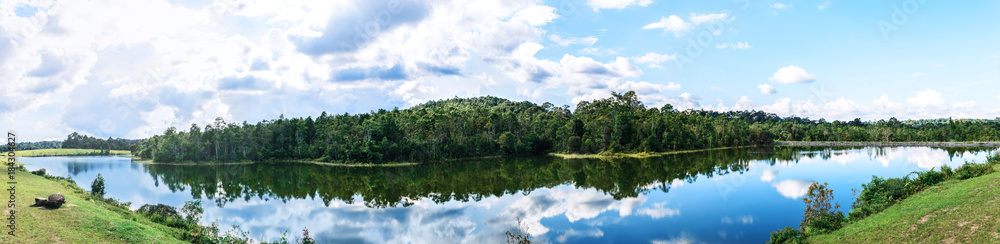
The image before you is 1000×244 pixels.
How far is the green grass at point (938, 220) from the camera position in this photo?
9906 mm

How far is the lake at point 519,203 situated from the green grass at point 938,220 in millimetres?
4080

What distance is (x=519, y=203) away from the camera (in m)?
26.1

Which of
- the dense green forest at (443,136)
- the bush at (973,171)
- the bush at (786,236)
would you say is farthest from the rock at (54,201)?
the dense green forest at (443,136)

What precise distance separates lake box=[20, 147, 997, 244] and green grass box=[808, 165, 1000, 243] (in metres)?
4.08

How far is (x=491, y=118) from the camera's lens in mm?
77812

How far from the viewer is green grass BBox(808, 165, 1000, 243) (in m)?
A: 9.91

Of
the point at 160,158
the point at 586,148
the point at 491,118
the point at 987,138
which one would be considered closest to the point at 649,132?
the point at 586,148

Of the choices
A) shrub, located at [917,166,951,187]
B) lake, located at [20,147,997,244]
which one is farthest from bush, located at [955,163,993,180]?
lake, located at [20,147,997,244]

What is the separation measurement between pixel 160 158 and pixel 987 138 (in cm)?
15904

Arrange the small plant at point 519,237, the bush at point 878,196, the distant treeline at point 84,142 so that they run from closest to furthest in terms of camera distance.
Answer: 1. the small plant at point 519,237
2. the bush at point 878,196
3. the distant treeline at point 84,142

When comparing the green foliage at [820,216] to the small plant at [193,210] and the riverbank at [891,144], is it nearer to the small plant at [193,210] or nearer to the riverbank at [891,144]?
the small plant at [193,210]

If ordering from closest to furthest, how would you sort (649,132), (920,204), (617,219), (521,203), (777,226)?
(920,204) → (777,226) → (617,219) → (521,203) → (649,132)

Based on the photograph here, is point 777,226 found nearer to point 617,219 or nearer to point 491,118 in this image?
point 617,219

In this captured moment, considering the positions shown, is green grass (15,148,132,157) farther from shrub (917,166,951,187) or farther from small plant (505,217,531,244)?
shrub (917,166,951,187)
